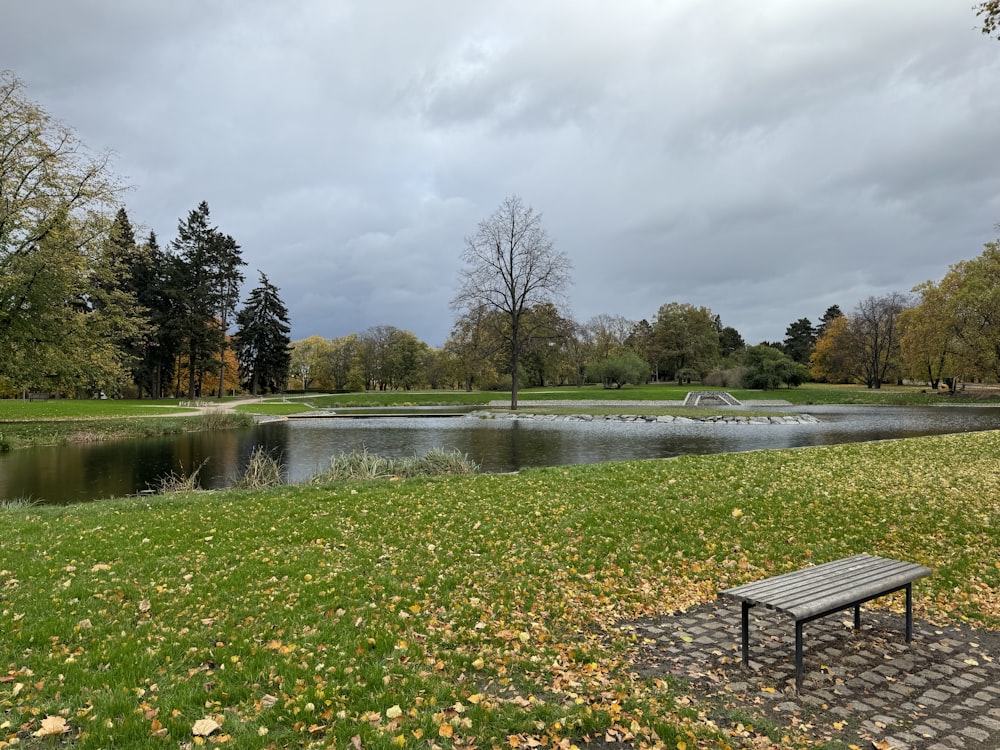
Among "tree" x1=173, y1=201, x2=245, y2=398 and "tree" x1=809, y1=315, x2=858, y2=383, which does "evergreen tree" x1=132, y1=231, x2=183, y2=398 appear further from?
"tree" x1=809, y1=315, x2=858, y2=383

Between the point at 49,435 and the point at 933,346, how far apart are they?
192 feet

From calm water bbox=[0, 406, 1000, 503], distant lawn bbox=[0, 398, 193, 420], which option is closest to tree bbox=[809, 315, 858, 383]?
calm water bbox=[0, 406, 1000, 503]

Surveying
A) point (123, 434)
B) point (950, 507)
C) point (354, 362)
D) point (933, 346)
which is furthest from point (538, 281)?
point (354, 362)

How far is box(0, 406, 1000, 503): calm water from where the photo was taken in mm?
14719

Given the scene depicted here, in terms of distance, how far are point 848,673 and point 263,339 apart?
63.6 metres

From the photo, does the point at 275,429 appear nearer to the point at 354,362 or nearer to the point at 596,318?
the point at 354,362

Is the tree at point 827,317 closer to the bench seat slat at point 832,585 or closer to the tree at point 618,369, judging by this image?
the tree at point 618,369

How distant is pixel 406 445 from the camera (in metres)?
19.9

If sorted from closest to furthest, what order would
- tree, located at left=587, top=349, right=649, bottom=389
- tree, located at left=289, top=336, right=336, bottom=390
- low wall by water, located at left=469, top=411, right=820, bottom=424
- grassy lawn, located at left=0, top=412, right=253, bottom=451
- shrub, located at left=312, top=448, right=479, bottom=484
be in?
shrub, located at left=312, top=448, right=479, bottom=484
grassy lawn, located at left=0, top=412, right=253, bottom=451
low wall by water, located at left=469, top=411, right=820, bottom=424
tree, located at left=587, top=349, right=649, bottom=389
tree, located at left=289, top=336, right=336, bottom=390

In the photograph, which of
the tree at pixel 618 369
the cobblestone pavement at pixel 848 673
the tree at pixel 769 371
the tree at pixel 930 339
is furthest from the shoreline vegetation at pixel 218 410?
the cobblestone pavement at pixel 848 673

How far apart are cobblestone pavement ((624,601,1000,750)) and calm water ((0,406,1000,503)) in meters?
10.2

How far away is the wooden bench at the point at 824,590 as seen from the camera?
364cm

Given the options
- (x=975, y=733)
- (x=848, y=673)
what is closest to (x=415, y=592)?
(x=848, y=673)

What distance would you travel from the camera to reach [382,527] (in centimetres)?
728
